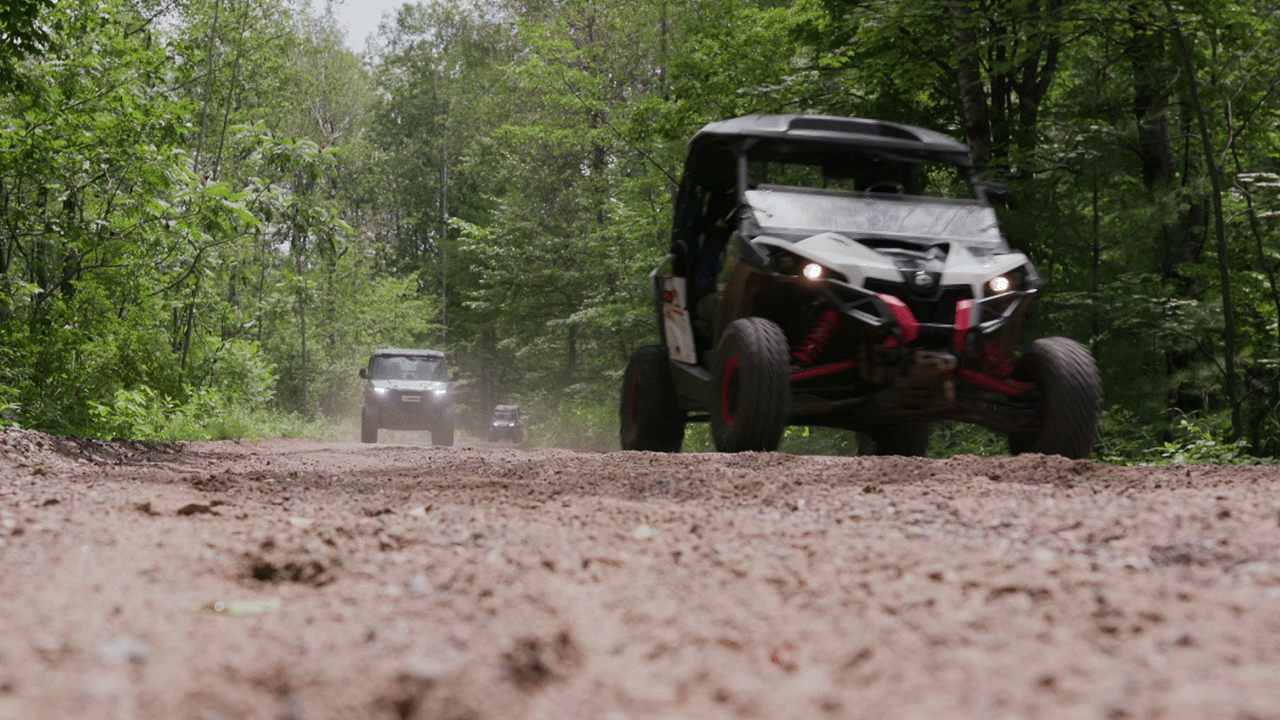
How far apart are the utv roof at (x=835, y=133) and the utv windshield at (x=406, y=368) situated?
43.5 ft

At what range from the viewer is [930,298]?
567 cm

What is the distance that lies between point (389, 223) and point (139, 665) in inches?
1843

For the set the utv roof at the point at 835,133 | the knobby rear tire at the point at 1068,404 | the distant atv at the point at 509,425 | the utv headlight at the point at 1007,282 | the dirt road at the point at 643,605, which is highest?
the utv roof at the point at 835,133

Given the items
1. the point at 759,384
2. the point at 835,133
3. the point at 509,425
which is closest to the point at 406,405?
the point at 835,133

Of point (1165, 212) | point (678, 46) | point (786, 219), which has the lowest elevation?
point (786, 219)

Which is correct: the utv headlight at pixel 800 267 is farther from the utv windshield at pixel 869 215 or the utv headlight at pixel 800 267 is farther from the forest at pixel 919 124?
the forest at pixel 919 124

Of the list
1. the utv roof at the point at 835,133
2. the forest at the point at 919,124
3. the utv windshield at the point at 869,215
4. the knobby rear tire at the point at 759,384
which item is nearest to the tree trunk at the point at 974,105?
the forest at the point at 919,124

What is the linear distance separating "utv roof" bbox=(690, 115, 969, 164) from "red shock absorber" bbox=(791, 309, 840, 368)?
5.16 ft

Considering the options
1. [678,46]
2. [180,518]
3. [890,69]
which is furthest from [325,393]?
[180,518]

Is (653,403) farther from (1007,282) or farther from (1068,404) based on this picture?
(1068,404)

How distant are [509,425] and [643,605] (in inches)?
1194

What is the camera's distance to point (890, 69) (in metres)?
11.0

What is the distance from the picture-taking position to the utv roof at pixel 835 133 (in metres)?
6.75

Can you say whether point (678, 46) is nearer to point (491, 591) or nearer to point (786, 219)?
point (786, 219)
